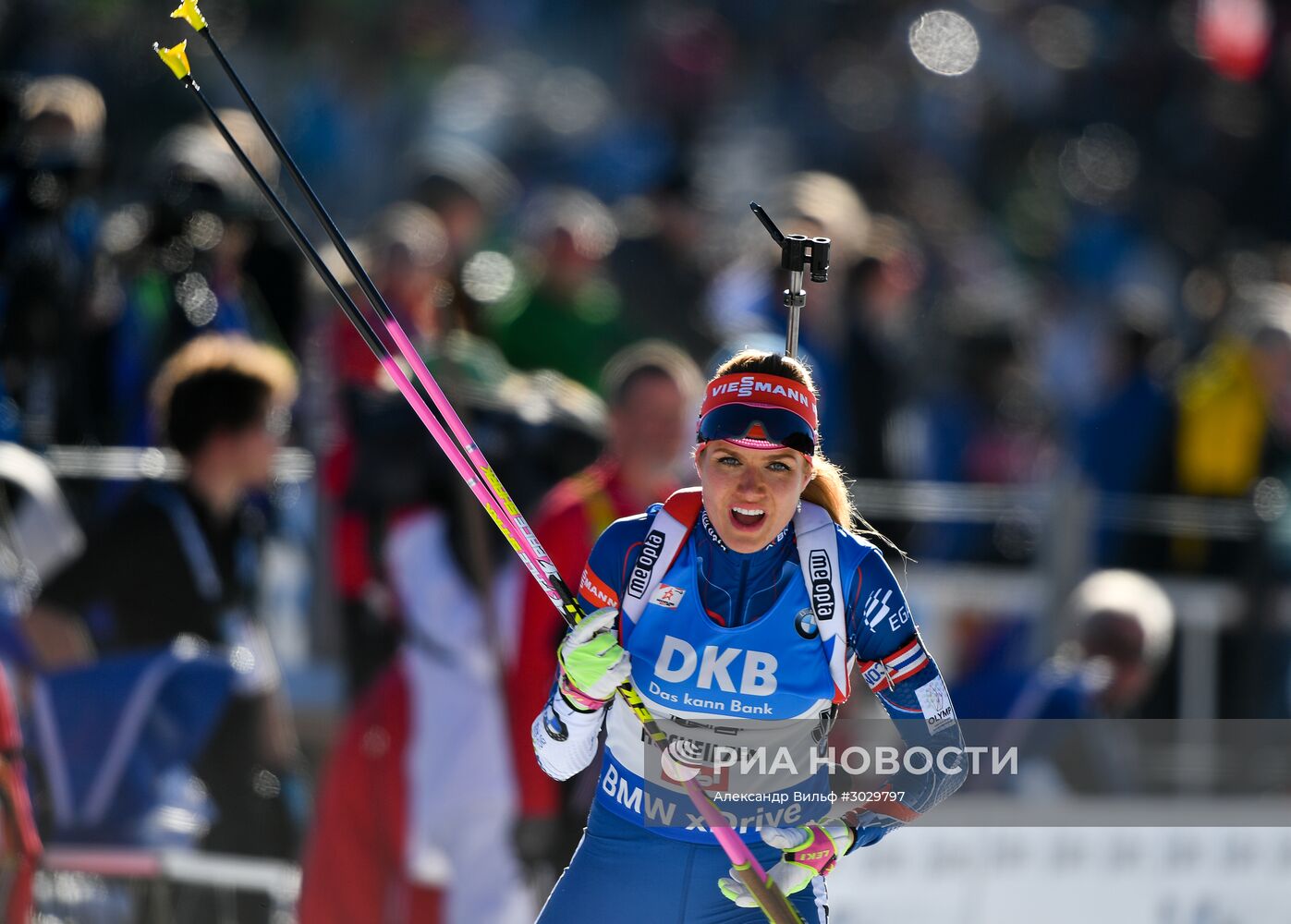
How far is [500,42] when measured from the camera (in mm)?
17219

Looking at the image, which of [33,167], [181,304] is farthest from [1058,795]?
[33,167]

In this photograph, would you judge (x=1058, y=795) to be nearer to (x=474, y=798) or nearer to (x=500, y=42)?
(x=474, y=798)

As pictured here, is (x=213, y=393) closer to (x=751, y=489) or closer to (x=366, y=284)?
(x=366, y=284)

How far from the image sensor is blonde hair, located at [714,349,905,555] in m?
3.95

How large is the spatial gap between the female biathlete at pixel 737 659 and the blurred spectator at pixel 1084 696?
2966mm

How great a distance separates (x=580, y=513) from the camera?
6.12m

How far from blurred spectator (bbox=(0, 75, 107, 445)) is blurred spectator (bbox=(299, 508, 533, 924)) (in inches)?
56.8

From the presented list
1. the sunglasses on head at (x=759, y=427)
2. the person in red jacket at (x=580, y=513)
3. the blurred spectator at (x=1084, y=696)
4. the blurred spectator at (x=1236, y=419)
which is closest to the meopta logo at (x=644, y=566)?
the sunglasses on head at (x=759, y=427)

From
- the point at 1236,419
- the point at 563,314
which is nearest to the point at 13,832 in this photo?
the point at 563,314

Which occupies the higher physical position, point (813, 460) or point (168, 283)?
point (168, 283)

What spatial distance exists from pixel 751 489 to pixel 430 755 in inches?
126

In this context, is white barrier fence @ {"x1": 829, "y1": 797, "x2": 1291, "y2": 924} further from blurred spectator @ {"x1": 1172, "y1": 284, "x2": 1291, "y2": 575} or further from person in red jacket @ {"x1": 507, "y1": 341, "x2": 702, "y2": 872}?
blurred spectator @ {"x1": 1172, "y1": 284, "x2": 1291, "y2": 575}

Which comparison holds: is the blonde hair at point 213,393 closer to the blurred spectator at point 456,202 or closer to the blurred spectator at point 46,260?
the blurred spectator at point 46,260

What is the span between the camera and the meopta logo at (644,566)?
12.8 feet
